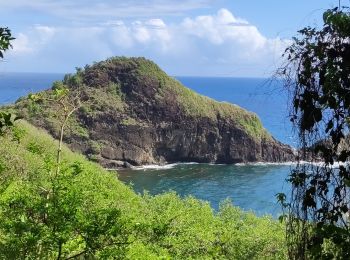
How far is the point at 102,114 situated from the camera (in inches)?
3959

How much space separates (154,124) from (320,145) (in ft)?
330

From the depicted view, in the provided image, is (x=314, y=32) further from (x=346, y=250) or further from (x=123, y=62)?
(x=123, y=62)

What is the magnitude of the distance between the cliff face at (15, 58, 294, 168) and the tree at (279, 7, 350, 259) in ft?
297

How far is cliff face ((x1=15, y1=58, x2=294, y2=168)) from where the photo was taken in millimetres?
97312

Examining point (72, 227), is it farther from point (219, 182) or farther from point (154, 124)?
point (154, 124)

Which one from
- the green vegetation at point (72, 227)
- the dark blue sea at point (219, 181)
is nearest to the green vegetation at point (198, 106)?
the dark blue sea at point (219, 181)

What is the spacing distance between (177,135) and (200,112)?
7975mm

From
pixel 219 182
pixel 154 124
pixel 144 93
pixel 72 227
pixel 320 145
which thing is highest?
pixel 144 93

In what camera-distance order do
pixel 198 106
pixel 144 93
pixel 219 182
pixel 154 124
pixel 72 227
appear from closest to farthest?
pixel 72 227
pixel 219 182
pixel 154 124
pixel 144 93
pixel 198 106

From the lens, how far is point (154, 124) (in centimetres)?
10438

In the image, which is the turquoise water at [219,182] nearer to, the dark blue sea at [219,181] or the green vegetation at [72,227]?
the dark blue sea at [219,181]

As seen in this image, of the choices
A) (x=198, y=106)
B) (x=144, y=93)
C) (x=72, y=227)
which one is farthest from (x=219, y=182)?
(x=72, y=227)

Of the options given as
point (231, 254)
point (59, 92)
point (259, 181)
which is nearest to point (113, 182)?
point (231, 254)

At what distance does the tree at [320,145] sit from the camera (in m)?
3.73
